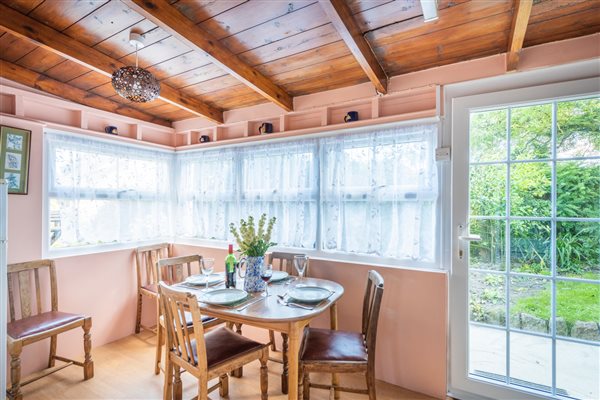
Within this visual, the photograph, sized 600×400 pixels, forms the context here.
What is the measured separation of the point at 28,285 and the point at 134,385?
1168mm

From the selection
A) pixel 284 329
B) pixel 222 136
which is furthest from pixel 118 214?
pixel 284 329

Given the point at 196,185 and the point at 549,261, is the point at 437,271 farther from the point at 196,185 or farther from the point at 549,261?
the point at 196,185

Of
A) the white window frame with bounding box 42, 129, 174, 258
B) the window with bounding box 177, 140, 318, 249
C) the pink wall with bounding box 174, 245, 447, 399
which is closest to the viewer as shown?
the pink wall with bounding box 174, 245, 447, 399

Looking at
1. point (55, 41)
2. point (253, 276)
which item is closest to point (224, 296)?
point (253, 276)

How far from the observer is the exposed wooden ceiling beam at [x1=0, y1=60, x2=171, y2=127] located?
236 cm

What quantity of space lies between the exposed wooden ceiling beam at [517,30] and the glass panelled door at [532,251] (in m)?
0.29

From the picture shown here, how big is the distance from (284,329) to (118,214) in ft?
7.88

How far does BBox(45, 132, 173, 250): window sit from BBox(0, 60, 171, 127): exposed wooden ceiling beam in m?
0.35

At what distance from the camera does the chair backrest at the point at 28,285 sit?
7.50ft

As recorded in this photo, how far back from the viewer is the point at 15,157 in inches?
92.6

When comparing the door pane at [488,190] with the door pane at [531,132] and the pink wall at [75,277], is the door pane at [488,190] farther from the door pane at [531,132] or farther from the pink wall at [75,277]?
the pink wall at [75,277]

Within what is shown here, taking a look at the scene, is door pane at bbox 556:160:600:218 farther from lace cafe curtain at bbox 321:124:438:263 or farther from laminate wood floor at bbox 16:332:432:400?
laminate wood floor at bbox 16:332:432:400

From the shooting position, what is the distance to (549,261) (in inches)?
73.9

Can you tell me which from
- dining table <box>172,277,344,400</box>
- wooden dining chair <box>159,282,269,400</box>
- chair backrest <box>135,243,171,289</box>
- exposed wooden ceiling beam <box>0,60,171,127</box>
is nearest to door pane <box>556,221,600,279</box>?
dining table <box>172,277,344,400</box>
